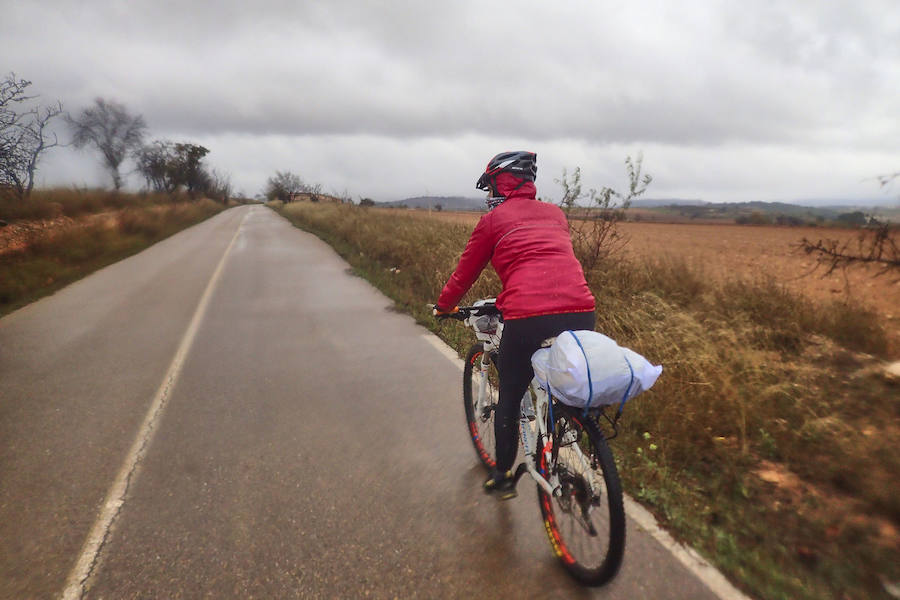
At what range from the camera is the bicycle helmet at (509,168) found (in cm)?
234

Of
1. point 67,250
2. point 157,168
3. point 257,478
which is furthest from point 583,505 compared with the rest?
point 157,168

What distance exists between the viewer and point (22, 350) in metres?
5.99

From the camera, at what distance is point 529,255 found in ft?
7.29

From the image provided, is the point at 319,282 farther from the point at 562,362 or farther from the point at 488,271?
the point at 562,362

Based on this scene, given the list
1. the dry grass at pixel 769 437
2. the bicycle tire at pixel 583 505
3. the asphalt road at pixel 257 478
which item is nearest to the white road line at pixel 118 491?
the asphalt road at pixel 257 478

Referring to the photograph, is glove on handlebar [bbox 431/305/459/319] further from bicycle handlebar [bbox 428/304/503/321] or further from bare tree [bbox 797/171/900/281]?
bare tree [bbox 797/171/900/281]

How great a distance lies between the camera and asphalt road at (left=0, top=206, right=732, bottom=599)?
2307 millimetres

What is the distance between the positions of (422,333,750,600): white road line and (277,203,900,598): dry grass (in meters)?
0.06

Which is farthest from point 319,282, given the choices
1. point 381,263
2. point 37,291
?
point 37,291

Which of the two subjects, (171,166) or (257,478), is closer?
(257,478)

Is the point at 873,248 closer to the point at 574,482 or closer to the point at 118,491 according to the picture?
the point at 574,482

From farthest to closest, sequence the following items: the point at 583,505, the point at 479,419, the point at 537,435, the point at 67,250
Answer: the point at 67,250 → the point at 479,419 → the point at 537,435 → the point at 583,505

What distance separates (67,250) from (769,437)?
702 inches

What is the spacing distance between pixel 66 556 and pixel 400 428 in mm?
2252
